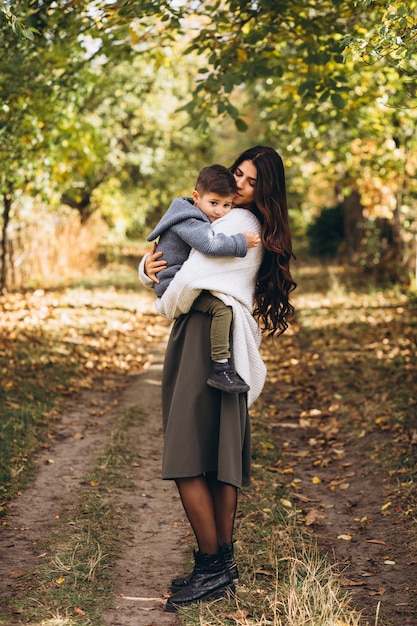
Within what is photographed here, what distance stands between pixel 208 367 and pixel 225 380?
0.14 meters

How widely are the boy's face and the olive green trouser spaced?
414 mm

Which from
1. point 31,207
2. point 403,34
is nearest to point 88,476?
point 403,34

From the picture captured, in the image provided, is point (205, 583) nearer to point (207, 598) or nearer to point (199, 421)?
point (207, 598)

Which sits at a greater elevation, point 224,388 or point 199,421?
point 224,388

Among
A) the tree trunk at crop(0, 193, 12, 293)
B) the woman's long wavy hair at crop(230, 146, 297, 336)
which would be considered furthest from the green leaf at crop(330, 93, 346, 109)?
the tree trunk at crop(0, 193, 12, 293)

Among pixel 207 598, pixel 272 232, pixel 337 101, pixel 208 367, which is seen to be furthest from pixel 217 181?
pixel 337 101

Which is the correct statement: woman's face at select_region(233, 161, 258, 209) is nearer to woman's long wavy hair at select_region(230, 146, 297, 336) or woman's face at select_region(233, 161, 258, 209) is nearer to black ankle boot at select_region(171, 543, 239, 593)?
woman's long wavy hair at select_region(230, 146, 297, 336)

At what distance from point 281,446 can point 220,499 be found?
3092 mm

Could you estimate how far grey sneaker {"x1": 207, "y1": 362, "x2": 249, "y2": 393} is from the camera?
3576 mm

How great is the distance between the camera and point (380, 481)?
229 inches

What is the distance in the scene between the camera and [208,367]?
3695 millimetres

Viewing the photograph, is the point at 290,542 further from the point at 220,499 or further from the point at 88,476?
the point at 88,476

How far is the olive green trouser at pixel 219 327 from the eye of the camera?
11.9 feet

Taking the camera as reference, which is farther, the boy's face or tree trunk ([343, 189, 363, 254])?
tree trunk ([343, 189, 363, 254])
